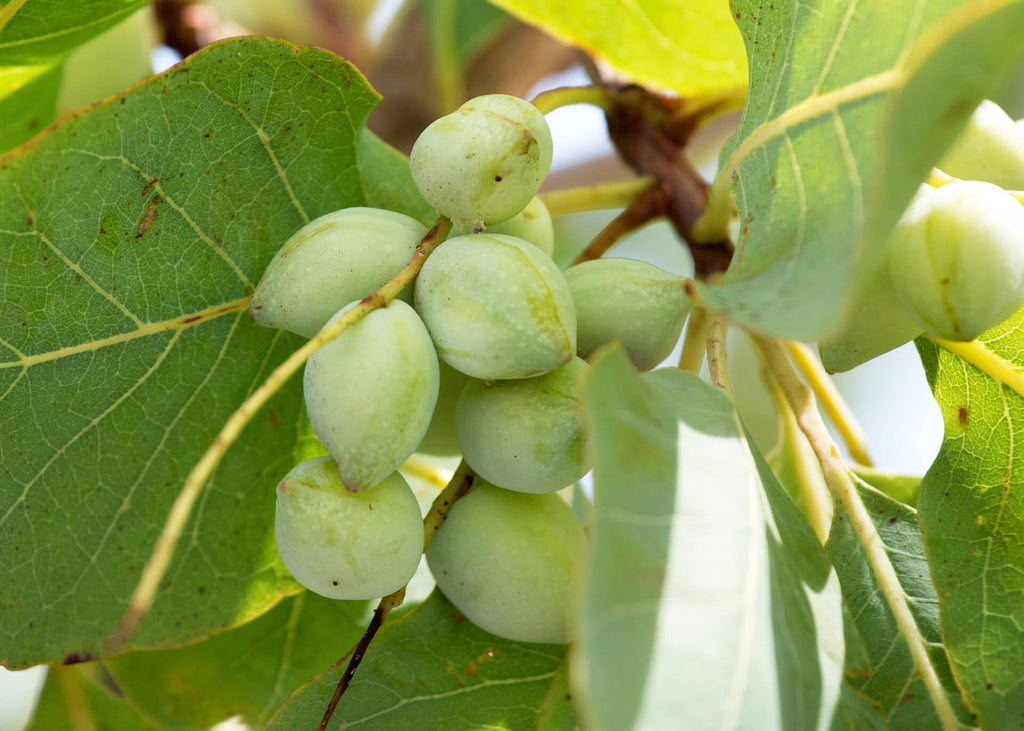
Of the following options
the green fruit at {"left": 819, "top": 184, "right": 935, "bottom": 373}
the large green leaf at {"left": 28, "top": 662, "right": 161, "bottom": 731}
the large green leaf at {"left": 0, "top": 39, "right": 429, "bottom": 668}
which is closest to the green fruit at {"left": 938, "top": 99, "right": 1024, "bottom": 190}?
the green fruit at {"left": 819, "top": 184, "right": 935, "bottom": 373}

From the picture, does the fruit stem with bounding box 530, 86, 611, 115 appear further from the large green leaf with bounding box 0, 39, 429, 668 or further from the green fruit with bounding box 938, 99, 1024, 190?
the green fruit with bounding box 938, 99, 1024, 190

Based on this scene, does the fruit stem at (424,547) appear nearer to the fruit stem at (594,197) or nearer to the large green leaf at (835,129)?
the large green leaf at (835,129)

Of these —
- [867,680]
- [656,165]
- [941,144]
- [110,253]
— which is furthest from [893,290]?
[110,253]

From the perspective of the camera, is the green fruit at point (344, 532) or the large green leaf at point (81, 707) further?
the large green leaf at point (81, 707)

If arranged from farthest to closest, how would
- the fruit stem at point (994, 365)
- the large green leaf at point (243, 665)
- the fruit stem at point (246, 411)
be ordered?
the large green leaf at point (243, 665) < the fruit stem at point (994, 365) < the fruit stem at point (246, 411)

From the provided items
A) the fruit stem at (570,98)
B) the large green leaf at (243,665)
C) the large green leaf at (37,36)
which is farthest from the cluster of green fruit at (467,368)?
the large green leaf at (243,665)

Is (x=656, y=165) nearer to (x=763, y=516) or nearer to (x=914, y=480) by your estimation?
(x=914, y=480)

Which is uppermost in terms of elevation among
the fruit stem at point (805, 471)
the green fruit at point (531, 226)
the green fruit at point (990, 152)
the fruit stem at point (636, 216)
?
the green fruit at point (531, 226)

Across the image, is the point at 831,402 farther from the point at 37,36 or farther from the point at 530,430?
the point at 37,36
